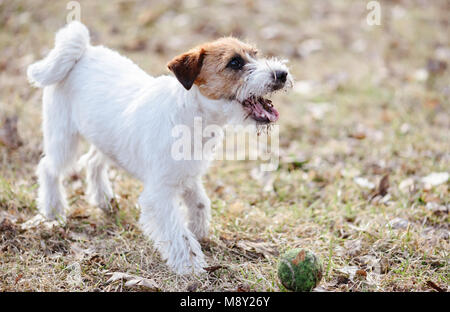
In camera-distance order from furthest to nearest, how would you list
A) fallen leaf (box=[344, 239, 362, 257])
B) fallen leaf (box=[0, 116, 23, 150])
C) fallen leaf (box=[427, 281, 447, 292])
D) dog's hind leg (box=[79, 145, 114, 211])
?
fallen leaf (box=[0, 116, 23, 150]) → dog's hind leg (box=[79, 145, 114, 211]) → fallen leaf (box=[344, 239, 362, 257]) → fallen leaf (box=[427, 281, 447, 292])

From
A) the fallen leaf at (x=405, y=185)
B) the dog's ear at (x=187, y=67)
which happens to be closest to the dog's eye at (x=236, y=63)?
the dog's ear at (x=187, y=67)

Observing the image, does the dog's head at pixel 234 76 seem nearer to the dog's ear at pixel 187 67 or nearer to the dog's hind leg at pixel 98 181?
the dog's ear at pixel 187 67

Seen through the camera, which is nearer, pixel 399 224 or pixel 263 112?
pixel 263 112

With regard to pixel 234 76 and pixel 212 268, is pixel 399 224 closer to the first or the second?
pixel 212 268

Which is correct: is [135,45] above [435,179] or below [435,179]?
above

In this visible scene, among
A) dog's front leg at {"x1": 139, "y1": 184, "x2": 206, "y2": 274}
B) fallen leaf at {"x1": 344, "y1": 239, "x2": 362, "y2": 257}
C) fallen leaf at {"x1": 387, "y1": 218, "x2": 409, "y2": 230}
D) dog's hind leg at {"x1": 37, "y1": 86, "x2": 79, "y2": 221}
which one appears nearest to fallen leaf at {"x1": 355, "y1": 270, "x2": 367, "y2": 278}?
fallen leaf at {"x1": 344, "y1": 239, "x2": 362, "y2": 257}

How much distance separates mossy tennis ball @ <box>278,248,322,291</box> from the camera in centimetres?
281

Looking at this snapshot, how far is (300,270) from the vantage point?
9.21 ft

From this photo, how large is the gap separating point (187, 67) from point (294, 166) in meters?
2.16

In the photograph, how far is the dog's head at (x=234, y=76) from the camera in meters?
3.19

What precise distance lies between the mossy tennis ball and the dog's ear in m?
1.26

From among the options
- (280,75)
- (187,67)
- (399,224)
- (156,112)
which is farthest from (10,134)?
(399,224)

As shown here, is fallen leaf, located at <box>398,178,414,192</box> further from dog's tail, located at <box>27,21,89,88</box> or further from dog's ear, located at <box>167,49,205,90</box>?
dog's tail, located at <box>27,21,89,88</box>

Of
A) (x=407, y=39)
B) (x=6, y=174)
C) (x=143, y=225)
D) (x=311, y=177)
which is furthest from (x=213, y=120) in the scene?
(x=407, y=39)
